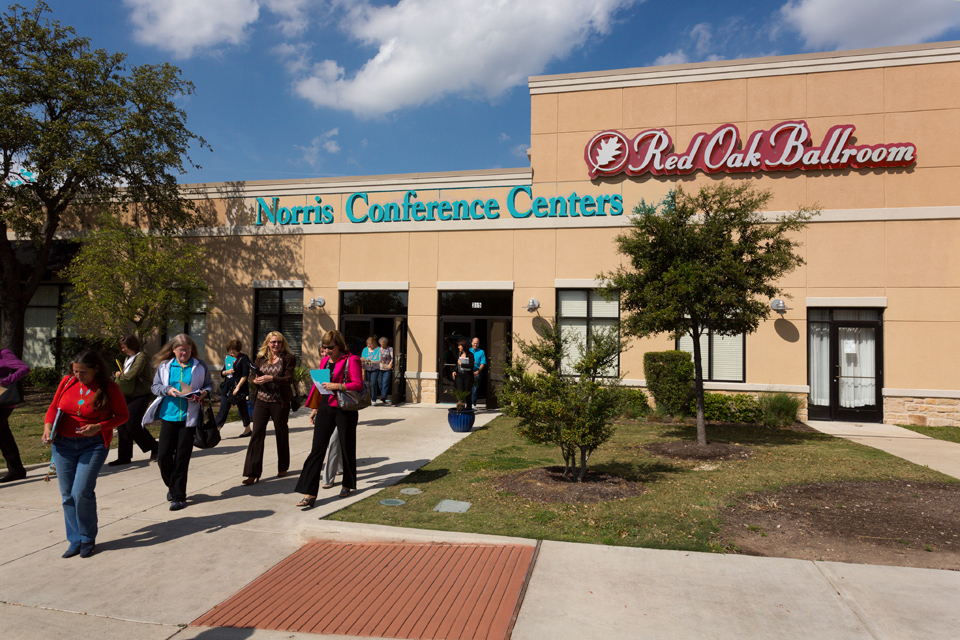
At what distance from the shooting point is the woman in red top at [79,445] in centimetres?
479

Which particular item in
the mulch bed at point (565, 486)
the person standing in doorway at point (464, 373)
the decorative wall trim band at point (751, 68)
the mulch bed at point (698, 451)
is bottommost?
the mulch bed at point (698, 451)

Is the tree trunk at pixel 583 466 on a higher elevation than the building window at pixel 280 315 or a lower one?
lower

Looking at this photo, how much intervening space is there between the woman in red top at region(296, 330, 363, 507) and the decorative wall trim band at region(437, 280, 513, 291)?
869cm

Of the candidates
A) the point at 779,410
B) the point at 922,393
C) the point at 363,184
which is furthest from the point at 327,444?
the point at 922,393

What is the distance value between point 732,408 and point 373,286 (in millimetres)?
9671

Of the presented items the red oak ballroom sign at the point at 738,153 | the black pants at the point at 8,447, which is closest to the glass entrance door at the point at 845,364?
the red oak ballroom sign at the point at 738,153

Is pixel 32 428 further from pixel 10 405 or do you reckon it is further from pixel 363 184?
pixel 363 184

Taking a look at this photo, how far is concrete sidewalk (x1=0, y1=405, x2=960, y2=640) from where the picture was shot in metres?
3.58

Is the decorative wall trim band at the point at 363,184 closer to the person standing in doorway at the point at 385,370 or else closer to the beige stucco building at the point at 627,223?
the beige stucco building at the point at 627,223

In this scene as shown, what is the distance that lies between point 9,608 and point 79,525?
1008 millimetres

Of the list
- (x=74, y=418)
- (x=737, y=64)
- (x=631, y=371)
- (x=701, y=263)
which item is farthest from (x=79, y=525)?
(x=737, y=64)

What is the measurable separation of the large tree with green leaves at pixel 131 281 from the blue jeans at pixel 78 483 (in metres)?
10.2

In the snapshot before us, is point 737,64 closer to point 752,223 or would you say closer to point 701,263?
point 752,223

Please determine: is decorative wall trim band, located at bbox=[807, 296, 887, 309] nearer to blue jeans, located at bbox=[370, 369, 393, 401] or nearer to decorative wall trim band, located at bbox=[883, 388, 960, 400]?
decorative wall trim band, located at bbox=[883, 388, 960, 400]
